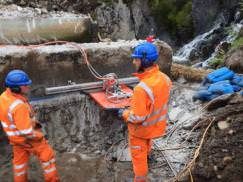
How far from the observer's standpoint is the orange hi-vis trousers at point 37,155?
431 centimetres

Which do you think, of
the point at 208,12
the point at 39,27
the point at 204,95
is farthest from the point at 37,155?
the point at 208,12

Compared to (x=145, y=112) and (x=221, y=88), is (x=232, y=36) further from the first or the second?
(x=145, y=112)

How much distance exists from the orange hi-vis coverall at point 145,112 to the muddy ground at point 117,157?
0.69 metres

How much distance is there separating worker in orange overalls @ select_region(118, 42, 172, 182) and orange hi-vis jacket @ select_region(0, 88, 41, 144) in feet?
3.77

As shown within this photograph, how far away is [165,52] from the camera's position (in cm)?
646

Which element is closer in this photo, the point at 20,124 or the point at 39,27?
the point at 20,124

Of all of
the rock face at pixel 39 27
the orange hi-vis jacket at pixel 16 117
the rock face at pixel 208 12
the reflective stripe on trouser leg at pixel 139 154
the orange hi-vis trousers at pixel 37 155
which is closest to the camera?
the orange hi-vis jacket at pixel 16 117

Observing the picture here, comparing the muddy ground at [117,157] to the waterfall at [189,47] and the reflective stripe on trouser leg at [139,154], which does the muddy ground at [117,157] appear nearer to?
the reflective stripe on trouser leg at [139,154]

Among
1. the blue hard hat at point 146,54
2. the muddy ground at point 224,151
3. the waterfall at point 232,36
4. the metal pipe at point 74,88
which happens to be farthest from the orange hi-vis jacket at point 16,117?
the waterfall at point 232,36

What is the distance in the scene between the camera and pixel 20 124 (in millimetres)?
3986

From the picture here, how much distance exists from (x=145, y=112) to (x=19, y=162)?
5.89ft

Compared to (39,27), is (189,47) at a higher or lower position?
lower

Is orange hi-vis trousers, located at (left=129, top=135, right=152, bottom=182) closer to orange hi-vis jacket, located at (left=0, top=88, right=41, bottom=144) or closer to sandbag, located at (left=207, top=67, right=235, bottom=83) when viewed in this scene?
orange hi-vis jacket, located at (left=0, top=88, right=41, bottom=144)

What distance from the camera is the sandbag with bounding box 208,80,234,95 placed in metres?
5.90
